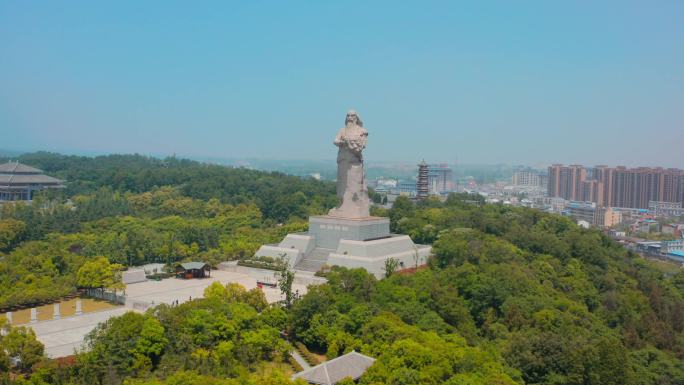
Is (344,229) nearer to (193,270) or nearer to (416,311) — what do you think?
(193,270)

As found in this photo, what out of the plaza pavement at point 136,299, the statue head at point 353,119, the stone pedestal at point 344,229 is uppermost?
the statue head at point 353,119

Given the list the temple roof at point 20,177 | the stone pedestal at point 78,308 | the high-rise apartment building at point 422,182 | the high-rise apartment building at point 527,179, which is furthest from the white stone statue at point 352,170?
the high-rise apartment building at point 527,179

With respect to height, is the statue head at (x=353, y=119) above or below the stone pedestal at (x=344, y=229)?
above

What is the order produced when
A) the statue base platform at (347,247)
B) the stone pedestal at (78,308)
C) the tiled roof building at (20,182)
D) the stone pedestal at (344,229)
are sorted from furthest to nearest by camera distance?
the tiled roof building at (20,182) < the stone pedestal at (344,229) < the statue base platform at (347,247) < the stone pedestal at (78,308)

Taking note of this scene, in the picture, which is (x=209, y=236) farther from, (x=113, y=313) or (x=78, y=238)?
(x=113, y=313)

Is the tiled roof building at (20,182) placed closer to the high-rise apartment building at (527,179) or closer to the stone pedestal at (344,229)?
the stone pedestal at (344,229)

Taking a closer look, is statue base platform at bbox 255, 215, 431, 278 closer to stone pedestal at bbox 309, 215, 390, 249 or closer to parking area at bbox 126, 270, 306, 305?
stone pedestal at bbox 309, 215, 390, 249

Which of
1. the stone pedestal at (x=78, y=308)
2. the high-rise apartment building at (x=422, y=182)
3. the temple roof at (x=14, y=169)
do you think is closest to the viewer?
the stone pedestal at (x=78, y=308)
